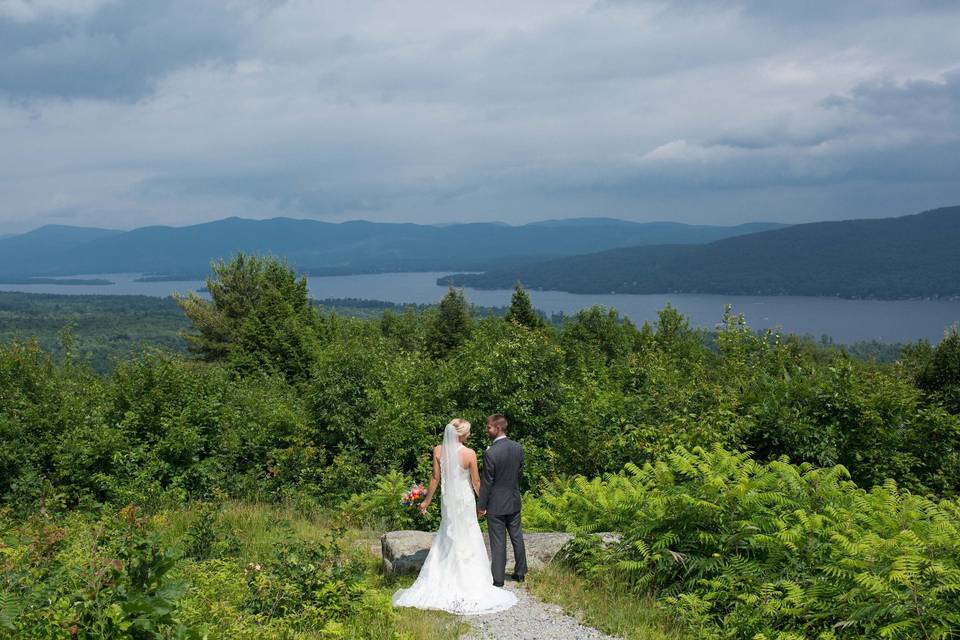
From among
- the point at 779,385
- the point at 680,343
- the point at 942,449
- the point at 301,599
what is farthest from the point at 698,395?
the point at 680,343

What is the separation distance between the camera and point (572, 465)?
1552cm

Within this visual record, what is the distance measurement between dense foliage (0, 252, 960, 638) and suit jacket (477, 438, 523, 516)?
1.22 meters

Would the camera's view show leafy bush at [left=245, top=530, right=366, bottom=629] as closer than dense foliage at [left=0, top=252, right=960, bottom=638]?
No

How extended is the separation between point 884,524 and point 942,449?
25.9ft

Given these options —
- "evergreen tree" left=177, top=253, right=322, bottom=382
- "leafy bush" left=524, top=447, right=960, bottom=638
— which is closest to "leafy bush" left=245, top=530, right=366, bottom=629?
"leafy bush" left=524, top=447, right=960, bottom=638

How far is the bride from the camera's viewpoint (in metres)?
8.30

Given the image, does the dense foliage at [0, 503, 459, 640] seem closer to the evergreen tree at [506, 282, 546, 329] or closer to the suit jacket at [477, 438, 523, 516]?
the suit jacket at [477, 438, 523, 516]

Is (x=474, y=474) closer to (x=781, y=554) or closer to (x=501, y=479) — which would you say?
(x=501, y=479)

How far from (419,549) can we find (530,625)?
224 cm

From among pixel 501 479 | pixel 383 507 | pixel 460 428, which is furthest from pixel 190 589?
pixel 383 507

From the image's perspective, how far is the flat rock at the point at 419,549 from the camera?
30.7ft

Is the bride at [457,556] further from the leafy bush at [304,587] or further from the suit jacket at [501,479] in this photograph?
the leafy bush at [304,587]

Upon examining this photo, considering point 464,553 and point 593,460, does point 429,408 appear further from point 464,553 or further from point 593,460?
point 464,553

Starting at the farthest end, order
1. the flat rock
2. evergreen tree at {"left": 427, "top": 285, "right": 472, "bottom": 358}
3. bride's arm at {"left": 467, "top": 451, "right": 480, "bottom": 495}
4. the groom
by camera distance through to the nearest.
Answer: evergreen tree at {"left": 427, "top": 285, "right": 472, "bottom": 358} → the flat rock → bride's arm at {"left": 467, "top": 451, "right": 480, "bottom": 495} → the groom
